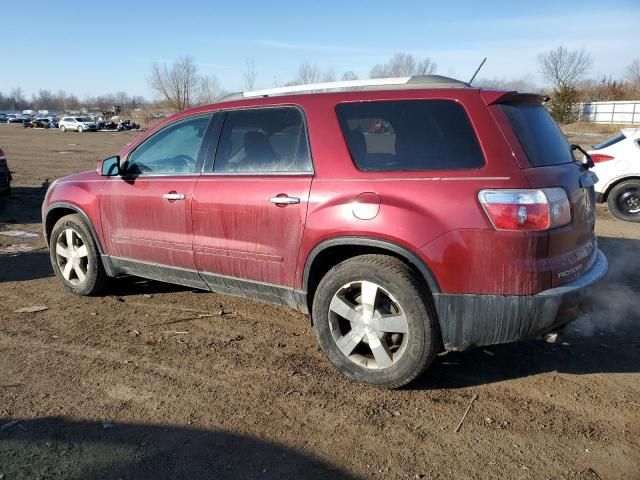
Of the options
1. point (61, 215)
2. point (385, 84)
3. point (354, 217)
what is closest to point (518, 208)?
point (354, 217)

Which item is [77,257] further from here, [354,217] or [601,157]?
[601,157]

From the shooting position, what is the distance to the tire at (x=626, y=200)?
9.22 metres

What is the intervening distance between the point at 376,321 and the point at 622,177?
769 cm

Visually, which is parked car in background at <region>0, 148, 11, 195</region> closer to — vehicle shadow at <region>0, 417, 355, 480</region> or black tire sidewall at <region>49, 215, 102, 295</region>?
black tire sidewall at <region>49, 215, 102, 295</region>

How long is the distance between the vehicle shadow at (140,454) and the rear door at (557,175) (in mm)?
1762

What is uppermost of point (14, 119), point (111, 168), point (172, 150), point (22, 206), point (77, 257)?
point (172, 150)

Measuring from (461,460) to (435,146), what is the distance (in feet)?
5.82

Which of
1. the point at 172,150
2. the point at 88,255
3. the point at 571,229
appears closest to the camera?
the point at 571,229

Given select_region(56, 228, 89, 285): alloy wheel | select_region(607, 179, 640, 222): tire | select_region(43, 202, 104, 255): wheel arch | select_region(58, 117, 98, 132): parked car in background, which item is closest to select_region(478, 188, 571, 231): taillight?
select_region(43, 202, 104, 255): wheel arch

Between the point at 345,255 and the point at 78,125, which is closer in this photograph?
the point at 345,255

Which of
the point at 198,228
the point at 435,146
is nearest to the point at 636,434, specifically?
the point at 435,146

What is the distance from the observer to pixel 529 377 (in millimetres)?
3678

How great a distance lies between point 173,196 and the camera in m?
4.36

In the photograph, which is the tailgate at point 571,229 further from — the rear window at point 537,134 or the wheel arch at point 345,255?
the wheel arch at point 345,255
